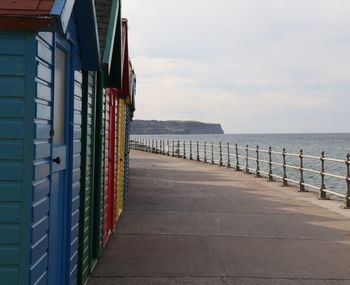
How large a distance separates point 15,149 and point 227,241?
5.67 meters

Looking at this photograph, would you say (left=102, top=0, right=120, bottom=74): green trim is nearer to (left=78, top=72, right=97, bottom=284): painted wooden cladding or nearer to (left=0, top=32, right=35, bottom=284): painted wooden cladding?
(left=78, top=72, right=97, bottom=284): painted wooden cladding

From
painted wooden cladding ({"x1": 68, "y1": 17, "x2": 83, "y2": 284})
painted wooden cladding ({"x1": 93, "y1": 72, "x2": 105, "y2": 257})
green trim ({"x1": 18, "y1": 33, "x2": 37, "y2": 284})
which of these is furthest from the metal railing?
green trim ({"x1": 18, "y1": 33, "x2": 37, "y2": 284})

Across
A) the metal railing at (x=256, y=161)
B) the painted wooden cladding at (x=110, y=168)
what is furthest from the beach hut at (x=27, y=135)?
the metal railing at (x=256, y=161)

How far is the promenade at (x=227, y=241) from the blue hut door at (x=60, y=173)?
60.3 inches

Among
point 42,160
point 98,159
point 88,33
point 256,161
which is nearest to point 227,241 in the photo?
point 98,159

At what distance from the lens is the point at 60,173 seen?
4566 millimetres

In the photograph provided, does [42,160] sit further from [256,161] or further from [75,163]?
[256,161]

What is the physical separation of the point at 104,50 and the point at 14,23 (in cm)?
302

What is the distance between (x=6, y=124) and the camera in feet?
10.6

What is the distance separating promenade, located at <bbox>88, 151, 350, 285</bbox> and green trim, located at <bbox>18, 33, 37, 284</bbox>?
2918mm

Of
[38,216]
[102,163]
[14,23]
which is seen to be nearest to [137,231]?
[102,163]

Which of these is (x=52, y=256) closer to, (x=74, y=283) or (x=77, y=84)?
(x=74, y=283)

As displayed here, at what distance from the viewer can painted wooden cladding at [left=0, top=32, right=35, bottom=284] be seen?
324cm

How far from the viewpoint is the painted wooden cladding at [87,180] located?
18.6 feet
